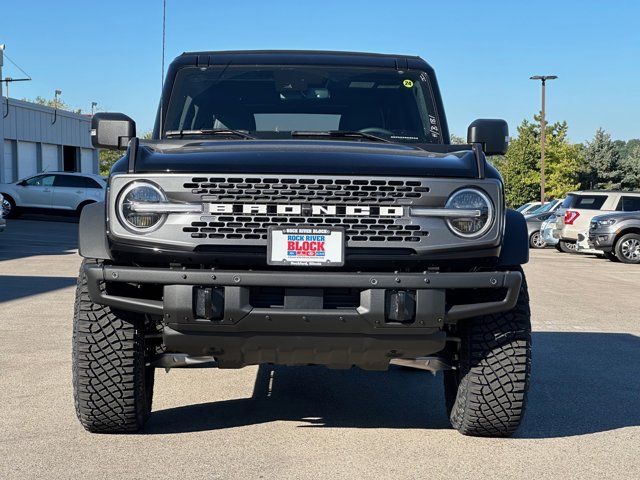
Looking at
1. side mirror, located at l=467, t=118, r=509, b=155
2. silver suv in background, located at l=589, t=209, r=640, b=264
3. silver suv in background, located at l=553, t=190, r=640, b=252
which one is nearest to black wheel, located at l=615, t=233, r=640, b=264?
silver suv in background, located at l=589, t=209, r=640, b=264

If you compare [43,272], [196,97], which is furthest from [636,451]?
[43,272]

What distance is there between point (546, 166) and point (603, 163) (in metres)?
5.44

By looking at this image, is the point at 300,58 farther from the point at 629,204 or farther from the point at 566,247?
the point at 566,247

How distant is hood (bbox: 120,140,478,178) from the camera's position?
15.2 feet

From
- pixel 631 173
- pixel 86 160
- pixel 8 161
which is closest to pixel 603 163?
pixel 631 173

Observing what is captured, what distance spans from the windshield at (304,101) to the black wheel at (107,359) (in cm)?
152

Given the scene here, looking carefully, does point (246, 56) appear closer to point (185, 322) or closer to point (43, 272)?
point (185, 322)

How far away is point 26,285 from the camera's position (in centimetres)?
1377

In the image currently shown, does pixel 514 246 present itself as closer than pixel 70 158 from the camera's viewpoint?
Yes

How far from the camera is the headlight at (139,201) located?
461cm

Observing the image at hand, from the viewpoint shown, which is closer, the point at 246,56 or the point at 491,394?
the point at 491,394

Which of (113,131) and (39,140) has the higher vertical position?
(39,140)

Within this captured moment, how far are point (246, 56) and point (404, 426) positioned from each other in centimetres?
262

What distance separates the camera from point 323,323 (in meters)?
4.54
